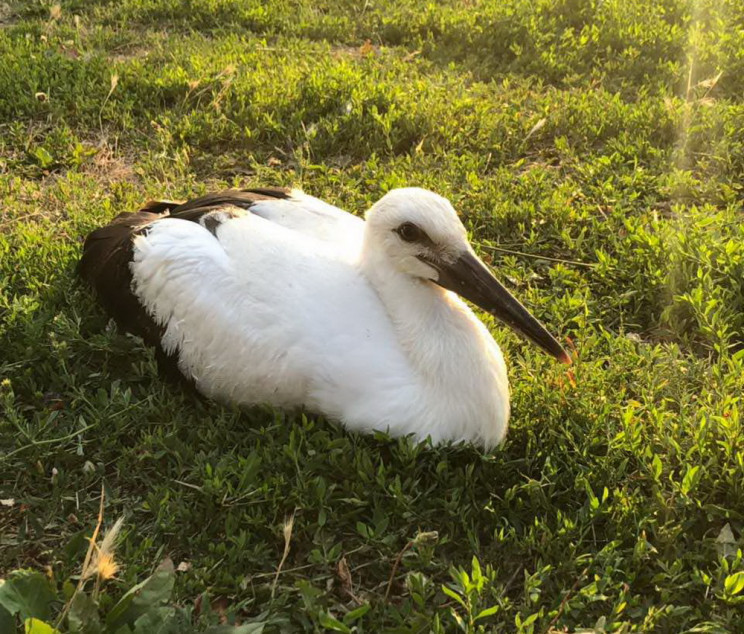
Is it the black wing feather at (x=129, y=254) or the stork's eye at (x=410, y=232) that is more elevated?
the stork's eye at (x=410, y=232)

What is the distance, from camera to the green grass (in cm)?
280

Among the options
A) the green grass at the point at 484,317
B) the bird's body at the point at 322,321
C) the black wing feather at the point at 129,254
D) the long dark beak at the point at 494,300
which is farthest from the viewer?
the black wing feather at the point at 129,254

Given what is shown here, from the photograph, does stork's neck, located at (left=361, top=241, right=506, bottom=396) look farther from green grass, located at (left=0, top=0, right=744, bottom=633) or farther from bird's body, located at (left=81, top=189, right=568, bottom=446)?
green grass, located at (left=0, top=0, right=744, bottom=633)

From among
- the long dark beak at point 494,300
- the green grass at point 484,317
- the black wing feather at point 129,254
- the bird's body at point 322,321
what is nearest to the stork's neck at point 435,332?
the bird's body at point 322,321

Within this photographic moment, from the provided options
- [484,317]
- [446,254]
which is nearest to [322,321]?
[446,254]

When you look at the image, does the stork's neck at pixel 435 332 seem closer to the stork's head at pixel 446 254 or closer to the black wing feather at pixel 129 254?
the stork's head at pixel 446 254

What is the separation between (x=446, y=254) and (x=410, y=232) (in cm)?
18

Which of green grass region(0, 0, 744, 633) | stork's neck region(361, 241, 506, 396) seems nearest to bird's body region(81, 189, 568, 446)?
stork's neck region(361, 241, 506, 396)

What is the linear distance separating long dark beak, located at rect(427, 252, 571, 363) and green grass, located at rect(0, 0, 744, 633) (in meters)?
0.28

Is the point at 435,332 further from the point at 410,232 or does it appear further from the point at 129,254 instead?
the point at 129,254

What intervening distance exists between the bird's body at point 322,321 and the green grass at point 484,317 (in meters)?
0.14

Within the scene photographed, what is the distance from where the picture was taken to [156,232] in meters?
3.84

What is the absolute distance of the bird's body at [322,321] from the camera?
318 centimetres

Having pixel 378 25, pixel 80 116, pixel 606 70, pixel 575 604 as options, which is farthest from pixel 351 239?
pixel 378 25
